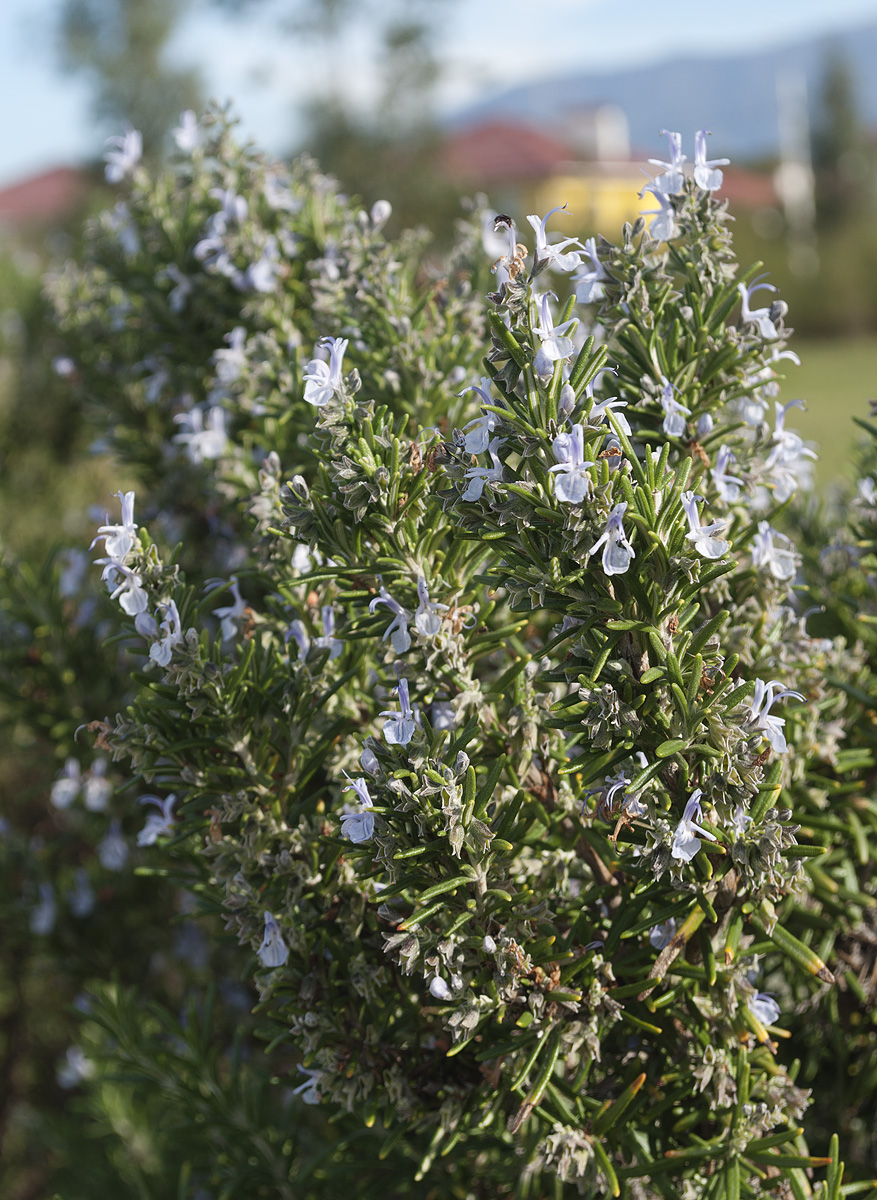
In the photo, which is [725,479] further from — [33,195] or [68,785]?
[33,195]

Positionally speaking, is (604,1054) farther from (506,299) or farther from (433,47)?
(433,47)

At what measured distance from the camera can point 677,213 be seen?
3.70ft

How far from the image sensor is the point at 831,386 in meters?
20.2

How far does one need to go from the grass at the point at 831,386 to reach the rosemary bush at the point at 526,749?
9800 mm

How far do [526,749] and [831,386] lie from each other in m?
21.1

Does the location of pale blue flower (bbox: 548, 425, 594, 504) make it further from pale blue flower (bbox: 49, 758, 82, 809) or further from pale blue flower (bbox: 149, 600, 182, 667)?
pale blue flower (bbox: 49, 758, 82, 809)

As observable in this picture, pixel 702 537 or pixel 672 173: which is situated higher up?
pixel 672 173

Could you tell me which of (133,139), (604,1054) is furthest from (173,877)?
(133,139)

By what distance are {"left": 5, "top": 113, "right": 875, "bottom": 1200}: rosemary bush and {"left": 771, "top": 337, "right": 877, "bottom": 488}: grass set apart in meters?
9.80

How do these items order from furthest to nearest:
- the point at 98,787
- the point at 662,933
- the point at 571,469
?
the point at 98,787 → the point at 662,933 → the point at 571,469

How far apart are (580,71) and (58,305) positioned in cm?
17845

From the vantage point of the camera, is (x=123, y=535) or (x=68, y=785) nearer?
(x=123, y=535)

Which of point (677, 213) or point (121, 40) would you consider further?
point (121, 40)

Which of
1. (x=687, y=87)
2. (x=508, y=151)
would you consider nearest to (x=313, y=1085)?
(x=508, y=151)
